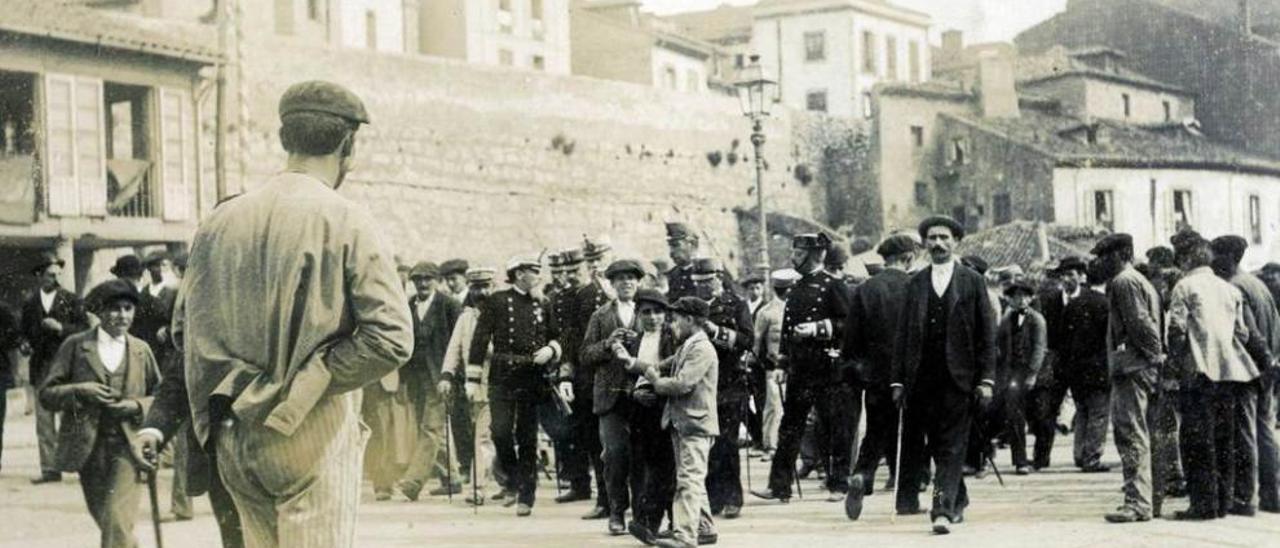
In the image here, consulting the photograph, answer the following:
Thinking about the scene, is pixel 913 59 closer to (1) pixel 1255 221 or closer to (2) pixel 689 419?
(1) pixel 1255 221

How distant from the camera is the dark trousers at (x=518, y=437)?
10.6 meters

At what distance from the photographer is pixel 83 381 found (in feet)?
25.7

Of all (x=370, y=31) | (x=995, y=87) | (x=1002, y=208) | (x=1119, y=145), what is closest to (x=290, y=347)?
(x=370, y=31)

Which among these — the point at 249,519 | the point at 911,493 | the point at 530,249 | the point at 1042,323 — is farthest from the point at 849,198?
the point at 249,519

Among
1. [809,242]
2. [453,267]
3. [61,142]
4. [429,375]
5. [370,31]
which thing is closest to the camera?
[809,242]

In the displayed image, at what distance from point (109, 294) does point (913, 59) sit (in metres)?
58.2

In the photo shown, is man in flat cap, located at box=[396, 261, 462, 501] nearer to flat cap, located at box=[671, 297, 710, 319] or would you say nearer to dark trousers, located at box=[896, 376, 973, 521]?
flat cap, located at box=[671, 297, 710, 319]

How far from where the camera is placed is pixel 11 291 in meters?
17.2

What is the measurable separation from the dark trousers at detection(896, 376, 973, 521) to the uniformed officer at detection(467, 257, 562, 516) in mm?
2515

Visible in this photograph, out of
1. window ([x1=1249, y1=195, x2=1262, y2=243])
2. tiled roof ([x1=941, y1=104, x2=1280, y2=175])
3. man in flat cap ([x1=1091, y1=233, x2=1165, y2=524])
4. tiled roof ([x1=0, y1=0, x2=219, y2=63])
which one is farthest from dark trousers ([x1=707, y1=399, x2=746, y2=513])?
window ([x1=1249, y1=195, x2=1262, y2=243])

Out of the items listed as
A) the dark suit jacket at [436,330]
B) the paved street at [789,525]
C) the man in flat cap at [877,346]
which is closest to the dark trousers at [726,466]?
the paved street at [789,525]

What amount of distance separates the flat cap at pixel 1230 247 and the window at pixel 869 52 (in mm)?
52396

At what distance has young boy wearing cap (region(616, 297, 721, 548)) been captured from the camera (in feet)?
27.6

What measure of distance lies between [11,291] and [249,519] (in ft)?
47.1
